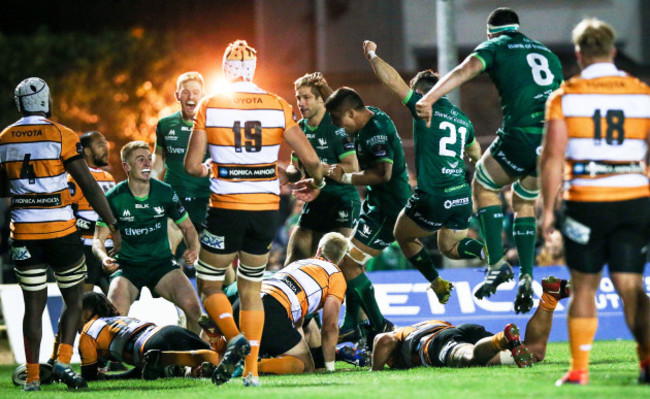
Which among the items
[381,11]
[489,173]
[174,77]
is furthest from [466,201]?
[174,77]

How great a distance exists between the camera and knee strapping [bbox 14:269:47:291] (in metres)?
9.05

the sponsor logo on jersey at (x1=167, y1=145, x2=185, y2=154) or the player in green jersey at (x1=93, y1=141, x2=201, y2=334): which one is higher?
the sponsor logo on jersey at (x1=167, y1=145, x2=185, y2=154)

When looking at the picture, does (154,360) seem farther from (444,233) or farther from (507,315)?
(507,315)

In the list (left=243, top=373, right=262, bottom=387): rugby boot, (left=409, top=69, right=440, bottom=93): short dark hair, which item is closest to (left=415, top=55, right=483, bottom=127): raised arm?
(left=409, top=69, right=440, bottom=93): short dark hair

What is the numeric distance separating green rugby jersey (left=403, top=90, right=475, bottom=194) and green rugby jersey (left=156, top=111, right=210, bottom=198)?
3337mm

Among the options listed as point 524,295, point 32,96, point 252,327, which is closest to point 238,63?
point 32,96

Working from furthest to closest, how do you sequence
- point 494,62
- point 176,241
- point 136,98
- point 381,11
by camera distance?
point 136,98 → point 381,11 → point 176,241 → point 494,62

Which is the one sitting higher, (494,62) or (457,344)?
(494,62)

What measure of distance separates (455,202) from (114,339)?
141 inches

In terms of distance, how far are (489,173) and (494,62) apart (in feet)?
3.48

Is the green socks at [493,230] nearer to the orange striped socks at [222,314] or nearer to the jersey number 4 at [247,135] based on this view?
the jersey number 4 at [247,135]

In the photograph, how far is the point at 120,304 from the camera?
34.9 ft

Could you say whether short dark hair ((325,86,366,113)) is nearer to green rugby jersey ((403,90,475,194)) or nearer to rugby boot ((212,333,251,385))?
green rugby jersey ((403,90,475,194))

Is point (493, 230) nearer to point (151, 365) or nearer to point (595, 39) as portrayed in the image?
point (595, 39)
